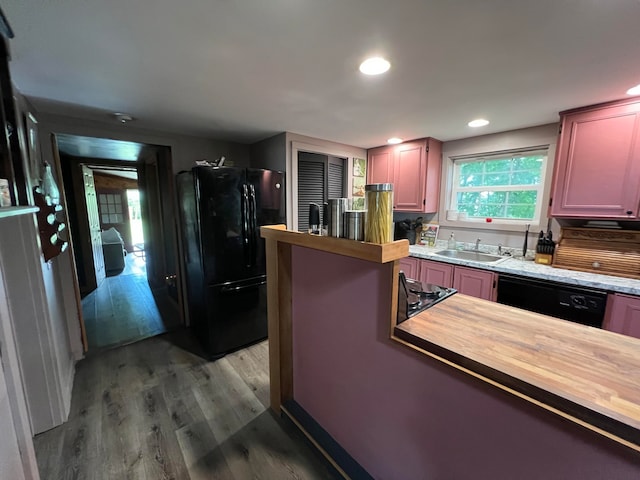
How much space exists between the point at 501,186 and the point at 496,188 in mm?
51

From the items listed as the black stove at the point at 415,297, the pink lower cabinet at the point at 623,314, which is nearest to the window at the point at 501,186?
the pink lower cabinet at the point at 623,314

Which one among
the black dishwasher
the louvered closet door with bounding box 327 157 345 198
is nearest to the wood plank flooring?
the black dishwasher

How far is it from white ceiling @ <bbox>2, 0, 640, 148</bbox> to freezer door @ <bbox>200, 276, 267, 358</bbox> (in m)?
1.59

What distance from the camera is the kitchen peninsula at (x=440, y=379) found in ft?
2.45

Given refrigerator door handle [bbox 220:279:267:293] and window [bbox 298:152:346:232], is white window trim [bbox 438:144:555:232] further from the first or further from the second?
refrigerator door handle [bbox 220:279:267:293]

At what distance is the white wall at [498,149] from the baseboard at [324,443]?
2.70m

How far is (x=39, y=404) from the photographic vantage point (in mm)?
1682

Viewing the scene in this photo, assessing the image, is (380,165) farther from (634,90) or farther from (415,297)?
(415,297)

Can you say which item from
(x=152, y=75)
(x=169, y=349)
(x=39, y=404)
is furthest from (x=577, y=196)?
(x=39, y=404)

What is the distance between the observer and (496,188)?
9.98 ft

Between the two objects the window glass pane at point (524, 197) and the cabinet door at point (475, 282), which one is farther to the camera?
the window glass pane at point (524, 197)

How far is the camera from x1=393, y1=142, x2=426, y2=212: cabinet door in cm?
314

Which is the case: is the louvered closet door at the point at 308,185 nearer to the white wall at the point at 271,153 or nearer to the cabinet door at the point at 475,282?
the white wall at the point at 271,153

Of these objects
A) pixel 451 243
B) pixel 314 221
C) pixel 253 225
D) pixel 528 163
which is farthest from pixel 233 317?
pixel 528 163
